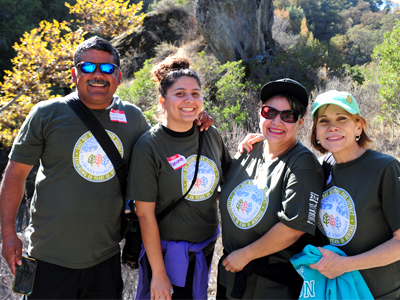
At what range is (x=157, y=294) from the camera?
217 cm

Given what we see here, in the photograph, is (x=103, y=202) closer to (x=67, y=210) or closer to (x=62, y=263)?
(x=67, y=210)

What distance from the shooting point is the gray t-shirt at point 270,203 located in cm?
194

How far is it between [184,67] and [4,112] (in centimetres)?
656

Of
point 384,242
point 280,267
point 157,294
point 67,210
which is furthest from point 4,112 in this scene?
point 384,242

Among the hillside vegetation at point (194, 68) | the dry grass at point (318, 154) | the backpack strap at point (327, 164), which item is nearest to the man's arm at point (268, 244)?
the backpack strap at point (327, 164)

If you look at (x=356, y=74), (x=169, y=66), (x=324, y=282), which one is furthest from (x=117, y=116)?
(x=356, y=74)

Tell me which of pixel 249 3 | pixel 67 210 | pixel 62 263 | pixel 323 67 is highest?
pixel 249 3

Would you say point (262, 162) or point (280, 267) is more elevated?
point (262, 162)

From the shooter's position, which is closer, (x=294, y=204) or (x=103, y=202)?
(x=294, y=204)

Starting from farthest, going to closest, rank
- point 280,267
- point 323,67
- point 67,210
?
1. point 323,67
2. point 67,210
3. point 280,267

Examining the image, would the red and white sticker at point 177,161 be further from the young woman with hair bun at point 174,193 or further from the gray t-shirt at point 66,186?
the gray t-shirt at point 66,186

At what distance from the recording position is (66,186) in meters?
2.22

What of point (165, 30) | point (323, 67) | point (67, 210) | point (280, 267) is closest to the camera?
point (280, 267)

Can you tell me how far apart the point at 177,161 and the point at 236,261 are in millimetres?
788
